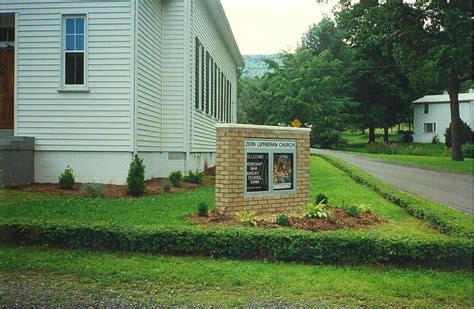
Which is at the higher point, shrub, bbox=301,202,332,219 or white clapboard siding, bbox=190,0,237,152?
white clapboard siding, bbox=190,0,237,152

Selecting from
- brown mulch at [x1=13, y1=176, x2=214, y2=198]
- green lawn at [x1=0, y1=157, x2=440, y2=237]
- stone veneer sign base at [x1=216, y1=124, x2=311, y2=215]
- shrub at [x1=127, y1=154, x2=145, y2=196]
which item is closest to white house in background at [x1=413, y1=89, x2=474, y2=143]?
green lawn at [x1=0, y1=157, x2=440, y2=237]

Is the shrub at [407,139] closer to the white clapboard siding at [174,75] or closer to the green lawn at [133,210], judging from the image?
the white clapboard siding at [174,75]

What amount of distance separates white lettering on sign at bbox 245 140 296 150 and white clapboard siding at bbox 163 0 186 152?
5.81 m

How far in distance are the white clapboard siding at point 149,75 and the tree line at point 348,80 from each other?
13.4 meters

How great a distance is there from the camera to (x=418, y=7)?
74.4 ft

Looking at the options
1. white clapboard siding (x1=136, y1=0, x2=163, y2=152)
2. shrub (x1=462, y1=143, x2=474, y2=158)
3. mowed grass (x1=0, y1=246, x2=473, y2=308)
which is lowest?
mowed grass (x1=0, y1=246, x2=473, y2=308)

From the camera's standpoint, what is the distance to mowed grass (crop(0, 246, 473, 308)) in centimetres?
516

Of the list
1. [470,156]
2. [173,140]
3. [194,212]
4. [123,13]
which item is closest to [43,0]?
[123,13]

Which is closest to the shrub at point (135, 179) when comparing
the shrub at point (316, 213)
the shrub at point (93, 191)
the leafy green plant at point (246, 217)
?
the shrub at point (93, 191)

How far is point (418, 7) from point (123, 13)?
15466mm

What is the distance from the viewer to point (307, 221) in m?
8.34

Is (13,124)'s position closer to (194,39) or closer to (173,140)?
(173,140)

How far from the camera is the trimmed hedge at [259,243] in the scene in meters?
6.55

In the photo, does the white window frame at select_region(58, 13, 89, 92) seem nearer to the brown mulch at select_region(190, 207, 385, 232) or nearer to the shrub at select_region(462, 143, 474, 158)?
the brown mulch at select_region(190, 207, 385, 232)
